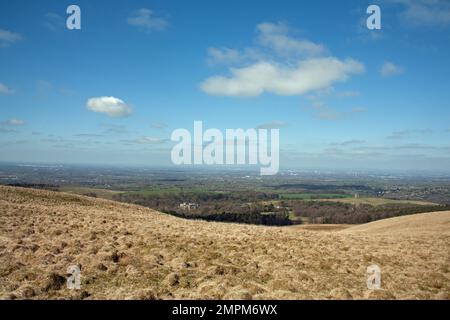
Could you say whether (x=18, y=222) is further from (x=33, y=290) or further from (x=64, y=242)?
(x=33, y=290)

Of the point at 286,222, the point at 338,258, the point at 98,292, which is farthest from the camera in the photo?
the point at 286,222

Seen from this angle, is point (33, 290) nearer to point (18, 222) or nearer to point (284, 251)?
point (284, 251)

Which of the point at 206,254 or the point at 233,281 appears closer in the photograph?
the point at 233,281
